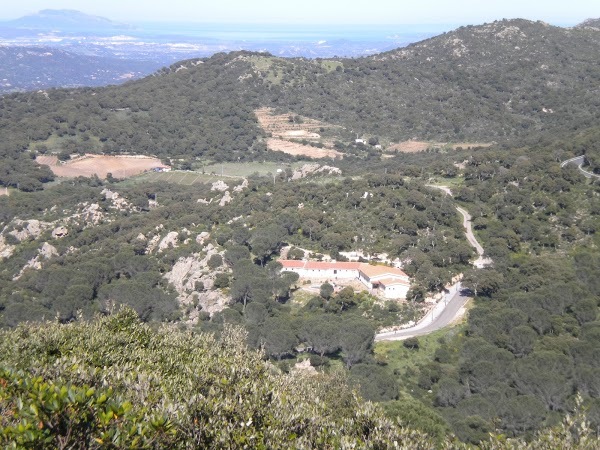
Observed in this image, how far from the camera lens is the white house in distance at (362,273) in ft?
104

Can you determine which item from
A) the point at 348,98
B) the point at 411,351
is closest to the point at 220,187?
the point at 411,351

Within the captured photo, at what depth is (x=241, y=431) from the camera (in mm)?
7938

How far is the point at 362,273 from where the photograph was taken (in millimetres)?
33031

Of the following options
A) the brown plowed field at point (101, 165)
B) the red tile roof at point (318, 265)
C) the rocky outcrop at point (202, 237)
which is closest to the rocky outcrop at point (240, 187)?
the rocky outcrop at point (202, 237)

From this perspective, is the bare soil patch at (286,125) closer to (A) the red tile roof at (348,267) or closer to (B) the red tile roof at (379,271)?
(A) the red tile roof at (348,267)

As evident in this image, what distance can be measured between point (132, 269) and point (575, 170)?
32.5 metres

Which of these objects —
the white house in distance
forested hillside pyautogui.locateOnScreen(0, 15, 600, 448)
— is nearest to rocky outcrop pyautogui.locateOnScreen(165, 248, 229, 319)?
forested hillside pyautogui.locateOnScreen(0, 15, 600, 448)

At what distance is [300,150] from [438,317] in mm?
48175

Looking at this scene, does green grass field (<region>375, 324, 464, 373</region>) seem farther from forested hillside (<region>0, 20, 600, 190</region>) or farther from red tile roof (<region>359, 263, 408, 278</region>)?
forested hillside (<region>0, 20, 600, 190</region>)

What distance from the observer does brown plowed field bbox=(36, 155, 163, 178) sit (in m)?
65.4

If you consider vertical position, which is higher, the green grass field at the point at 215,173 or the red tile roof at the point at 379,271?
the red tile roof at the point at 379,271

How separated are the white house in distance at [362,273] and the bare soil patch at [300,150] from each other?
1591 inches

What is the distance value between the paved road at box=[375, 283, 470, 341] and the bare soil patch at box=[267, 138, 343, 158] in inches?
1725

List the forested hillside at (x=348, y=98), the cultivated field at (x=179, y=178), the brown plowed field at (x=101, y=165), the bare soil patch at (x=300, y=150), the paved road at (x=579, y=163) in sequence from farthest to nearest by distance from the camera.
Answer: the forested hillside at (x=348, y=98) < the bare soil patch at (x=300, y=150) < the brown plowed field at (x=101, y=165) < the cultivated field at (x=179, y=178) < the paved road at (x=579, y=163)
